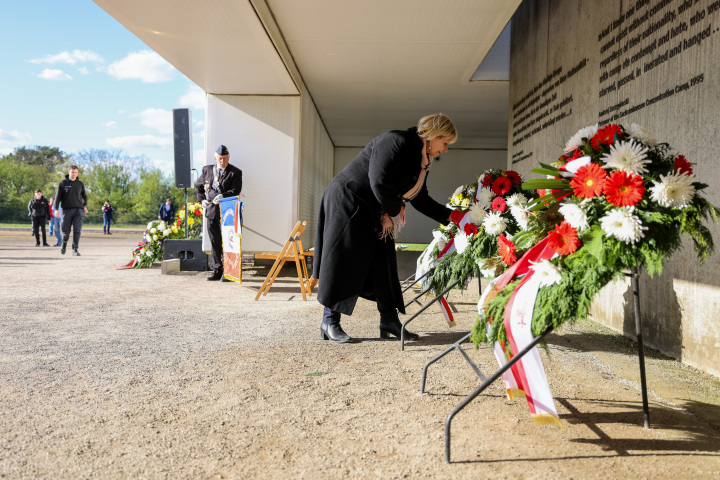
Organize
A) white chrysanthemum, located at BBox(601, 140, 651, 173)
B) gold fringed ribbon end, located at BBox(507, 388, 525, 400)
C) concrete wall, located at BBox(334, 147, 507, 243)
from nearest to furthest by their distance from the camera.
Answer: white chrysanthemum, located at BBox(601, 140, 651, 173)
gold fringed ribbon end, located at BBox(507, 388, 525, 400)
concrete wall, located at BBox(334, 147, 507, 243)

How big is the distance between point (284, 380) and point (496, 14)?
16.7 feet

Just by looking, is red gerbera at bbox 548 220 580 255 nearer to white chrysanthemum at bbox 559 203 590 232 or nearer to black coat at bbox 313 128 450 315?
white chrysanthemum at bbox 559 203 590 232

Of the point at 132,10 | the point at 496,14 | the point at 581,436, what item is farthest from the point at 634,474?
the point at 132,10

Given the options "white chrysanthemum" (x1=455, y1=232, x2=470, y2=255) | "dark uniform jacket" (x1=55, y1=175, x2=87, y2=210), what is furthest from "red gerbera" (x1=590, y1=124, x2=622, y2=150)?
"dark uniform jacket" (x1=55, y1=175, x2=87, y2=210)

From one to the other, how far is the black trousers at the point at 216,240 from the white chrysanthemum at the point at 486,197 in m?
5.54

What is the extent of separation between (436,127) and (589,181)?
1.58 meters

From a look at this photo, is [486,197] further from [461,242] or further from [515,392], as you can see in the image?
[515,392]

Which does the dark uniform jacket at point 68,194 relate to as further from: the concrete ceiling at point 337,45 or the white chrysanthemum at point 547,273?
the white chrysanthemum at point 547,273

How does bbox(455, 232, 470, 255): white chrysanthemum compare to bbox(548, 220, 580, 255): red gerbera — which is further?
bbox(455, 232, 470, 255): white chrysanthemum

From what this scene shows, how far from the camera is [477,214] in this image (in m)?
3.57

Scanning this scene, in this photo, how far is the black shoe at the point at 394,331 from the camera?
436cm

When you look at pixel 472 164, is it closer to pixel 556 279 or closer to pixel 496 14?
pixel 496 14

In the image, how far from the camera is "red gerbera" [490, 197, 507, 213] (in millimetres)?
3340

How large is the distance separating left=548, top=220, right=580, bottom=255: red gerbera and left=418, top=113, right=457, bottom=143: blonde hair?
1.56m
